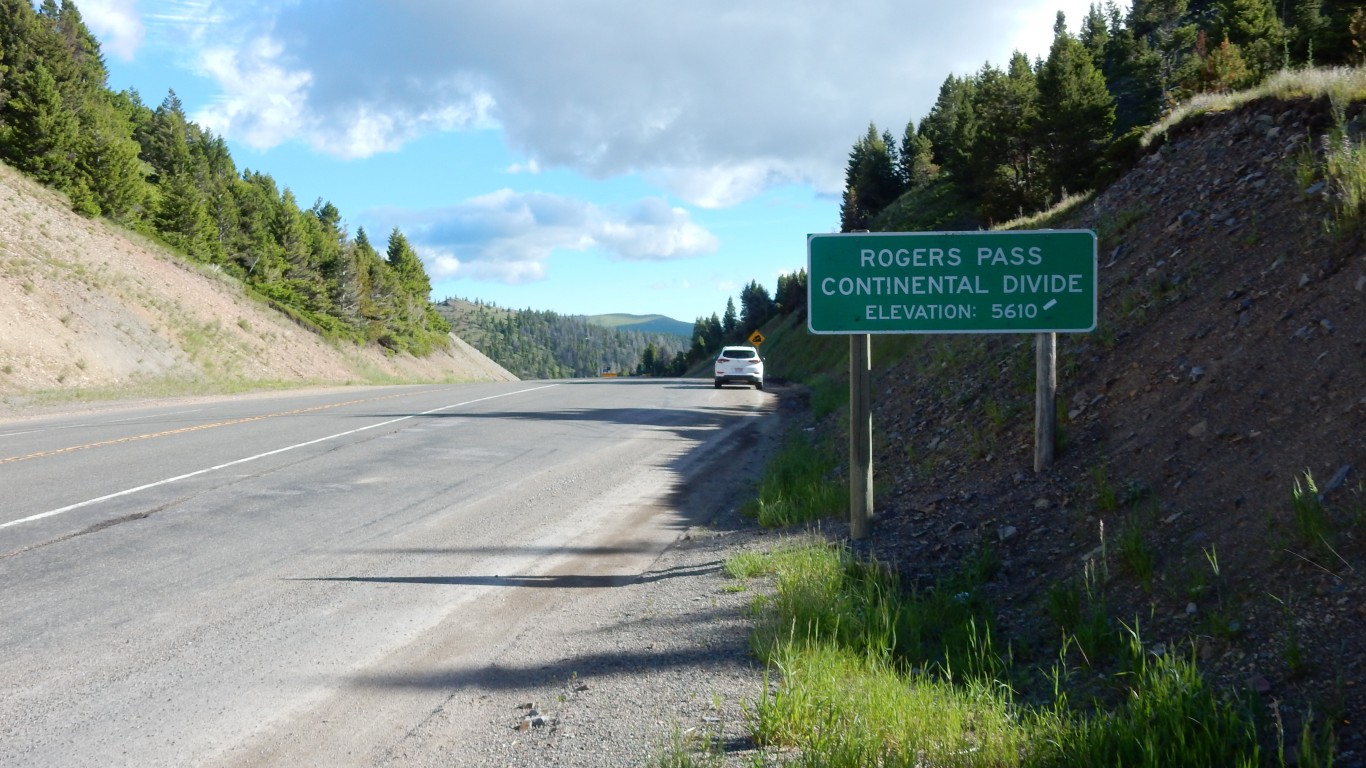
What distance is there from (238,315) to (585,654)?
48.0 metres

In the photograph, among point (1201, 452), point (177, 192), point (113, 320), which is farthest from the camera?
point (177, 192)

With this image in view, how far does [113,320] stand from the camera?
117ft

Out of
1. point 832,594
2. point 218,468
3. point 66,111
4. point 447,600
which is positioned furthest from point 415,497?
point 66,111

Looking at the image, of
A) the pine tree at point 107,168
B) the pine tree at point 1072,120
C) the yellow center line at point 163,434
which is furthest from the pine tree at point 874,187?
the yellow center line at point 163,434

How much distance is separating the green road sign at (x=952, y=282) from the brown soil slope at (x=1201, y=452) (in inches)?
43.1

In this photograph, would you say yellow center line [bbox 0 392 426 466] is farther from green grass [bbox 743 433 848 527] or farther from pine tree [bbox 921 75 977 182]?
pine tree [bbox 921 75 977 182]

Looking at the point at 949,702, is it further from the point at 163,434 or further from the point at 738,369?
the point at 738,369

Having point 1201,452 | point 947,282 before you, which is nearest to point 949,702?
point 1201,452

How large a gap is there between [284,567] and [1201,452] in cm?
662

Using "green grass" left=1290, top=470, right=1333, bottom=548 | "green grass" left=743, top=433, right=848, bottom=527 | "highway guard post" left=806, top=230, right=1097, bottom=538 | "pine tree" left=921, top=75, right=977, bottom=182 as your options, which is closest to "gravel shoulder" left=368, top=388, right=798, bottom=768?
"green grass" left=743, top=433, right=848, bottom=527

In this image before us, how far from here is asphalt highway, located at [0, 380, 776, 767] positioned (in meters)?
4.62

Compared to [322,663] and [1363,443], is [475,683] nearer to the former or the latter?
[322,663]

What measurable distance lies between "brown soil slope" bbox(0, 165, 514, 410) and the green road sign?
23163mm

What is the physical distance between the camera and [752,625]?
19.0 ft
